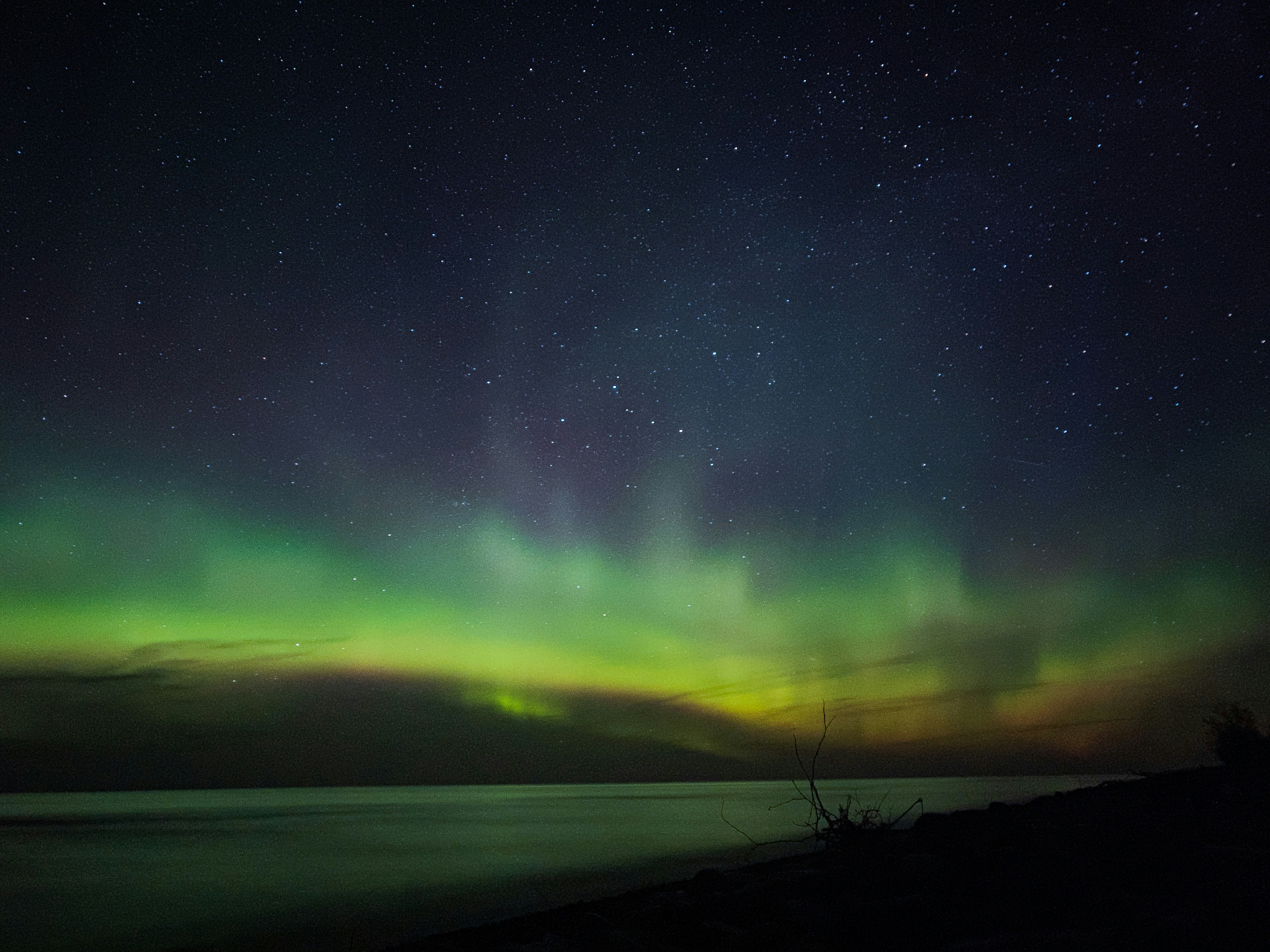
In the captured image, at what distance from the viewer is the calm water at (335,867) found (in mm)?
14352

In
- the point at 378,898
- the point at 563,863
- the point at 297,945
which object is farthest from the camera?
the point at 563,863

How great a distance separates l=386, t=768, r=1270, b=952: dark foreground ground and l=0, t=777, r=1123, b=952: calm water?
460 cm

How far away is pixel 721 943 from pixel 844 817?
4.96 metres

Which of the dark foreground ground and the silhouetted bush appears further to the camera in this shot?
the silhouetted bush

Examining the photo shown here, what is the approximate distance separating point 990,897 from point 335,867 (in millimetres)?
22592

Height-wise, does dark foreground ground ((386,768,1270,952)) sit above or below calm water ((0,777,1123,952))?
Answer: above

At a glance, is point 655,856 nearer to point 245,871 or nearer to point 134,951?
point 245,871

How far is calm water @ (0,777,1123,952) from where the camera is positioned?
565 inches

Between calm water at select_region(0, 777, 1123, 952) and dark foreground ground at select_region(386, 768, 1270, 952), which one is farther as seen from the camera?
calm water at select_region(0, 777, 1123, 952)

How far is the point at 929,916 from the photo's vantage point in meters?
5.34

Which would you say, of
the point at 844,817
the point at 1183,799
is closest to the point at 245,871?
the point at 844,817

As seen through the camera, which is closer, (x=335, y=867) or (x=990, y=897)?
(x=990, y=897)

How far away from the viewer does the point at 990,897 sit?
5.77 m

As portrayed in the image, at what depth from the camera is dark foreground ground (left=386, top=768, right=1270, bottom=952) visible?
465 cm
